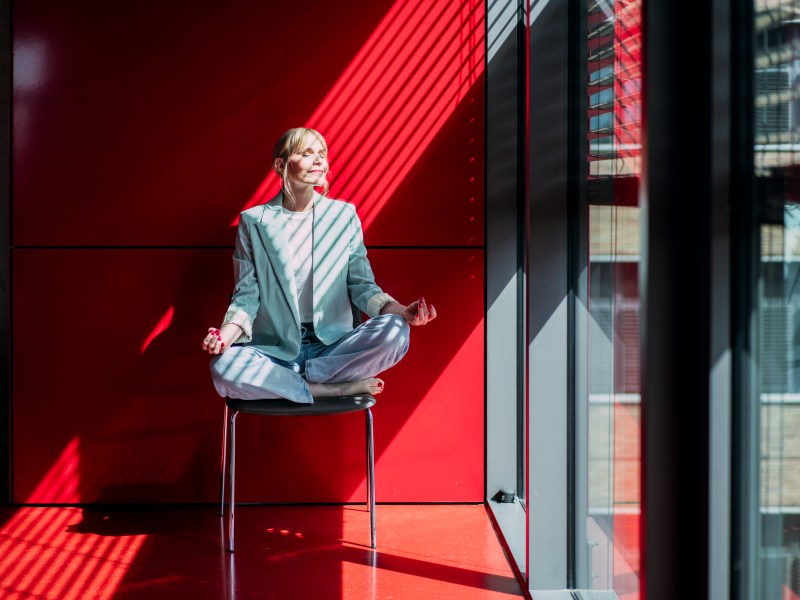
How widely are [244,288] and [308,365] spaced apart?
0.42 metres

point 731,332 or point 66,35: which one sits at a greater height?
point 66,35

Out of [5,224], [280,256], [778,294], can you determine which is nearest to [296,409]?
[280,256]

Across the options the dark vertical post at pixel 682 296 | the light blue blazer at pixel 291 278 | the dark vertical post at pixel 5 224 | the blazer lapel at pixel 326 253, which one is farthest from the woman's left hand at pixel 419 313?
the dark vertical post at pixel 5 224

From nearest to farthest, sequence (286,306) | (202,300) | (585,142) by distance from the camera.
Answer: (585,142), (286,306), (202,300)

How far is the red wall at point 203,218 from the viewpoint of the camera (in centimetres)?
396

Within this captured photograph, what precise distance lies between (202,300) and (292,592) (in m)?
1.51

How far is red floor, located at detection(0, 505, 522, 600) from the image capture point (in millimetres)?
3012

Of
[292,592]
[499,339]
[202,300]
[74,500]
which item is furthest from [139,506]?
[499,339]

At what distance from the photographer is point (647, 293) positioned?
1.74 m

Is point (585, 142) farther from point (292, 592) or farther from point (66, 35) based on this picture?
point (66, 35)

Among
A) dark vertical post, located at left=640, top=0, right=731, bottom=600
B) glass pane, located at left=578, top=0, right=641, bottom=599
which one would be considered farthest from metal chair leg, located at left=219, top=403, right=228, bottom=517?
dark vertical post, located at left=640, top=0, right=731, bottom=600

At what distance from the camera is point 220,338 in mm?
3449

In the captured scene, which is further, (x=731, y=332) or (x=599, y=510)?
(x=599, y=510)

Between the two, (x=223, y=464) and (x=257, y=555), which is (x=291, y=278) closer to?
(x=223, y=464)
